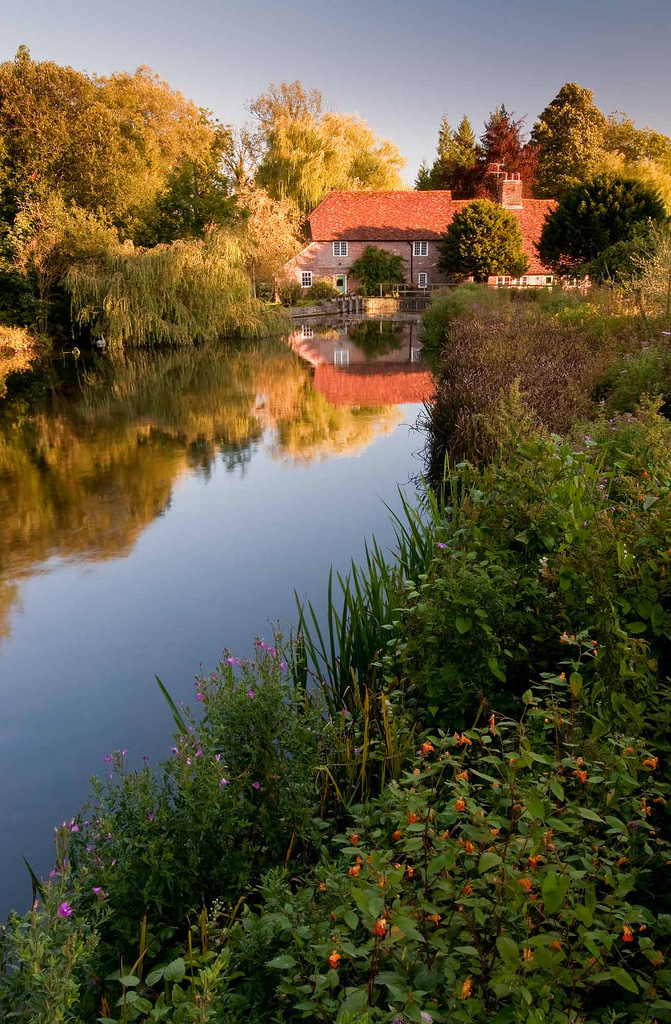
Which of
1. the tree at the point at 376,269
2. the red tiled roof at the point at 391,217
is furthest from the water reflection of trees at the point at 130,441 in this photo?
the red tiled roof at the point at 391,217

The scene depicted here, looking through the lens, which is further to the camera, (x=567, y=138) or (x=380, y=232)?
(x=567, y=138)

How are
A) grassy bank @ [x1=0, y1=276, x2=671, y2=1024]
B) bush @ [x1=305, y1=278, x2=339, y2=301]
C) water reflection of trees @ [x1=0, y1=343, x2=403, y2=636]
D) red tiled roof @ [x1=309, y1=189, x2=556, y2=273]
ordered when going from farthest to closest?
red tiled roof @ [x1=309, y1=189, x2=556, y2=273] < bush @ [x1=305, y1=278, x2=339, y2=301] < water reflection of trees @ [x1=0, y1=343, x2=403, y2=636] < grassy bank @ [x1=0, y1=276, x2=671, y2=1024]

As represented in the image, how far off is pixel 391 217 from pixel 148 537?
148ft

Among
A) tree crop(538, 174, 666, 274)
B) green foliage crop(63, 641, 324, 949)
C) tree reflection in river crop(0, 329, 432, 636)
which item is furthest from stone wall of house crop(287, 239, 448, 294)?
green foliage crop(63, 641, 324, 949)

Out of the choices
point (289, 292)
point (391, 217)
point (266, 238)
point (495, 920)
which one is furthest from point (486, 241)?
point (495, 920)

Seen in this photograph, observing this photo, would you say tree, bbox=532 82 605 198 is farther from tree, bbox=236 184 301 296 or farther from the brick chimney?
tree, bbox=236 184 301 296

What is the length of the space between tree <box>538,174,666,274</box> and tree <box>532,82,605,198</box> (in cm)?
2235

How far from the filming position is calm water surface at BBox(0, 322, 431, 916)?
4.99 metres

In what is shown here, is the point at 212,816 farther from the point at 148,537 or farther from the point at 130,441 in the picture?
the point at 130,441

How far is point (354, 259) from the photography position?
48.2 metres

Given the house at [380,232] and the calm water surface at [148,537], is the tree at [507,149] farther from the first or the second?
the calm water surface at [148,537]

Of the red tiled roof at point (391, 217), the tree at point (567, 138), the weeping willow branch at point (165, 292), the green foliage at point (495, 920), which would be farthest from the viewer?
the tree at point (567, 138)

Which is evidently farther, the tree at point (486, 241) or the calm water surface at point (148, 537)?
the tree at point (486, 241)

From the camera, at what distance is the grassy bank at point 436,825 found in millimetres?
1820
